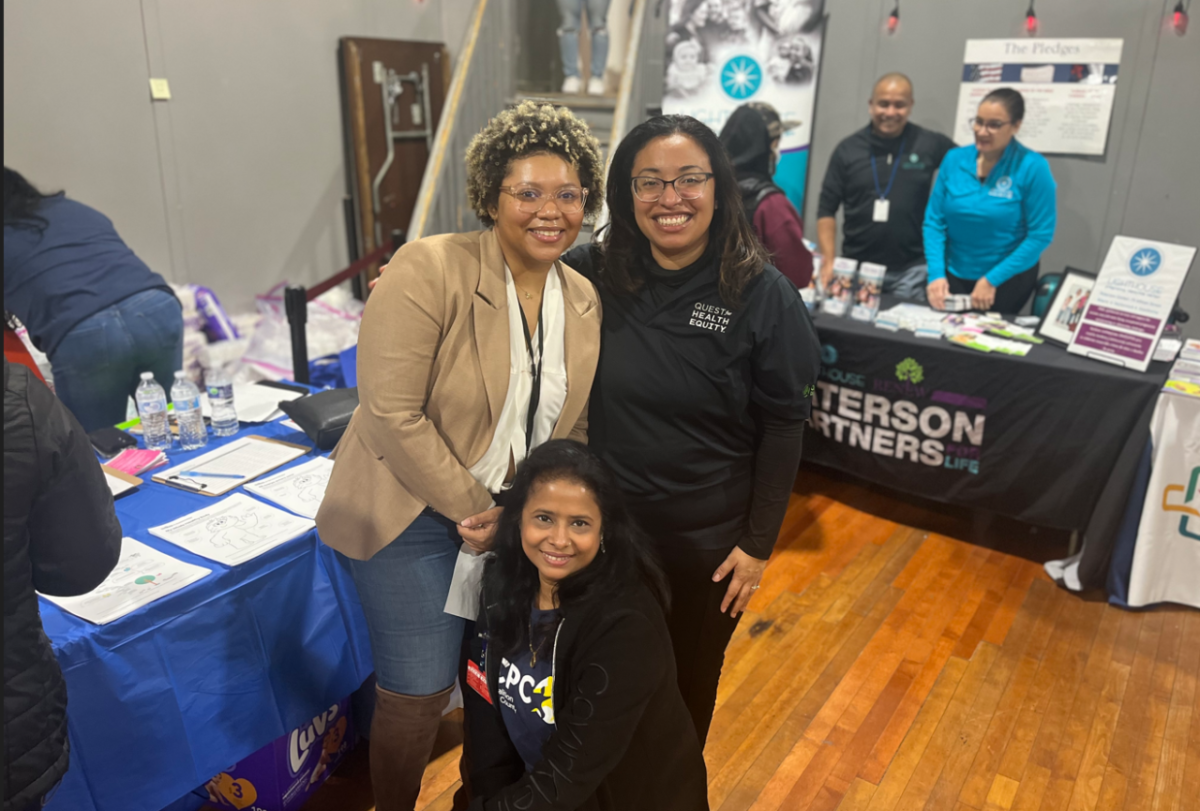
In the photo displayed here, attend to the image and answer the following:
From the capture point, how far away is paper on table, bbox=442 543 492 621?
1508 mm

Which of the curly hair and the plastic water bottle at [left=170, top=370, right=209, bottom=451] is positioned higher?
the curly hair

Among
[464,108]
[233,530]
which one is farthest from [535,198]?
[464,108]

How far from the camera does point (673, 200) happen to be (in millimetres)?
1439

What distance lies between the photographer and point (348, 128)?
5066 millimetres

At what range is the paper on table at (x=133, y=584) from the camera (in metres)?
1.48

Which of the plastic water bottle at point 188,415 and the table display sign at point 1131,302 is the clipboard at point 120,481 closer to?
the plastic water bottle at point 188,415

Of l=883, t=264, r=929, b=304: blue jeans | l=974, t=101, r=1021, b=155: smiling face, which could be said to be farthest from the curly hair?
l=883, t=264, r=929, b=304: blue jeans

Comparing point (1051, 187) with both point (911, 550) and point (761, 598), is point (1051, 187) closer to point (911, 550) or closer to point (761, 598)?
point (911, 550)

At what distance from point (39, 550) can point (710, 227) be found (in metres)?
1.15

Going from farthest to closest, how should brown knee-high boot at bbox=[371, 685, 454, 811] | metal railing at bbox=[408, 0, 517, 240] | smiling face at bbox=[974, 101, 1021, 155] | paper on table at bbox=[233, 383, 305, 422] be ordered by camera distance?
metal railing at bbox=[408, 0, 517, 240]
smiling face at bbox=[974, 101, 1021, 155]
paper on table at bbox=[233, 383, 305, 422]
brown knee-high boot at bbox=[371, 685, 454, 811]

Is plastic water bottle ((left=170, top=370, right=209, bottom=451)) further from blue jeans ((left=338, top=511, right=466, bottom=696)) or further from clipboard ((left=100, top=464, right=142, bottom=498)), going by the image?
blue jeans ((left=338, top=511, right=466, bottom=696))

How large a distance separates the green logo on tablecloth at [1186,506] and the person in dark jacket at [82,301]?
3.30 meters

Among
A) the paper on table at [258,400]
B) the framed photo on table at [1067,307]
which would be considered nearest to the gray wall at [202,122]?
the paper on table at [258,400]

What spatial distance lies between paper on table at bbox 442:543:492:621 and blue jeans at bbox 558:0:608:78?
4256 millimetres
